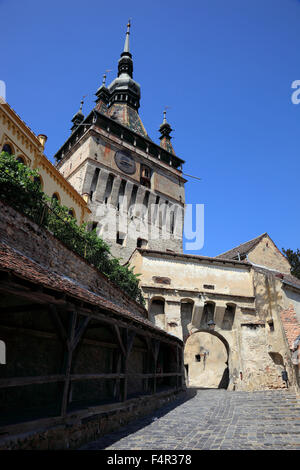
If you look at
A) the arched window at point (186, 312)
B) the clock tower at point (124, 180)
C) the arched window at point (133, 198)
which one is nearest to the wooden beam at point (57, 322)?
the arched window at point (186, 312)

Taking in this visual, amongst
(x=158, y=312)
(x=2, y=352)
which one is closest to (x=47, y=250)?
(x=2, y=352)

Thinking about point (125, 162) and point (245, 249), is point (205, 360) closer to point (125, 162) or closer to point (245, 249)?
point (245, 249)

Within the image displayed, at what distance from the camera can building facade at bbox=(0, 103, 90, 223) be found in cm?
1528

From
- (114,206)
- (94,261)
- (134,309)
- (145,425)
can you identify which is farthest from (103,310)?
(114,206)

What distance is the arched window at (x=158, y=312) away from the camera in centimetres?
1797

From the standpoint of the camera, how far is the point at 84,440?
18.1ft

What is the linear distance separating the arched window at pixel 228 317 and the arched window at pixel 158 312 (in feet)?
13.4

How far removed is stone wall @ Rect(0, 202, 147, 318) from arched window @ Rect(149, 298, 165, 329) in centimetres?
622

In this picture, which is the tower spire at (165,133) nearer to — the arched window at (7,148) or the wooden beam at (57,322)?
the arched window at (7,148)

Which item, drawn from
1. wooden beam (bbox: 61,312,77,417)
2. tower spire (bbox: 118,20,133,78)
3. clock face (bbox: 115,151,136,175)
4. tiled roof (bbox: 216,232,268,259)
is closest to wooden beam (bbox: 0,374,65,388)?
wooden beam (bbox: 61,312,77,417)

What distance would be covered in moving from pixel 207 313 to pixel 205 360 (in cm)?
804

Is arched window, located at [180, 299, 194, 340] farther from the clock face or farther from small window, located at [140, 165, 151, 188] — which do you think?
small window, located at [140, 165, 151, 188]
